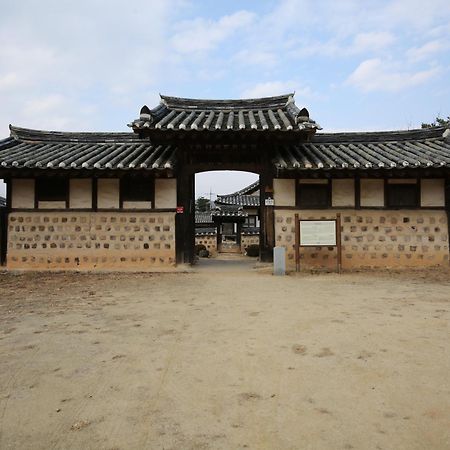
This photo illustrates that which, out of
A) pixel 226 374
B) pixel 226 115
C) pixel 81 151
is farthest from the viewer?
pixel 226 115

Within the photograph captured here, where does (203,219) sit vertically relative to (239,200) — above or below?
below

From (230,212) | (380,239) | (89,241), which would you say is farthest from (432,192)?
(230,212)

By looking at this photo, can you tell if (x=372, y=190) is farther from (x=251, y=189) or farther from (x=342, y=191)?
(x=251, y=189)

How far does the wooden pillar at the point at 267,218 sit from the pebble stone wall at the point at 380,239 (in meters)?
0.18

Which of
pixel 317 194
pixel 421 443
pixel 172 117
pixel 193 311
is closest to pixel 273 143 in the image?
pixel 317 194

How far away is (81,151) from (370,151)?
966cm

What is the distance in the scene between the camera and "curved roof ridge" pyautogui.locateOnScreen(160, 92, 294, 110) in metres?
13.3

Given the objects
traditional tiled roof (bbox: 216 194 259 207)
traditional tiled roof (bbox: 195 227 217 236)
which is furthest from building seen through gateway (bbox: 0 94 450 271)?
traditional tiled roof (bbox: 216 194 259 207)

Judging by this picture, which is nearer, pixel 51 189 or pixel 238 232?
pixel 51 189

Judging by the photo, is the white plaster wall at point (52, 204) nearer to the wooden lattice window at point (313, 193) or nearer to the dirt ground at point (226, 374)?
the dirt ground at point (226, 374)

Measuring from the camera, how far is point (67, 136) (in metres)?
13.2

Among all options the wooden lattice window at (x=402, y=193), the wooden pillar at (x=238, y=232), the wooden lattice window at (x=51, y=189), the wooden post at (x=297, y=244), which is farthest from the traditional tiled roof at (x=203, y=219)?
the wooden post at (x=297, y=244)

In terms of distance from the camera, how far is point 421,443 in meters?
2.12

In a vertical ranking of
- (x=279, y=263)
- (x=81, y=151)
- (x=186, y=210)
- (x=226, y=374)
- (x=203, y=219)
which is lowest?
(x=226, y=374)
